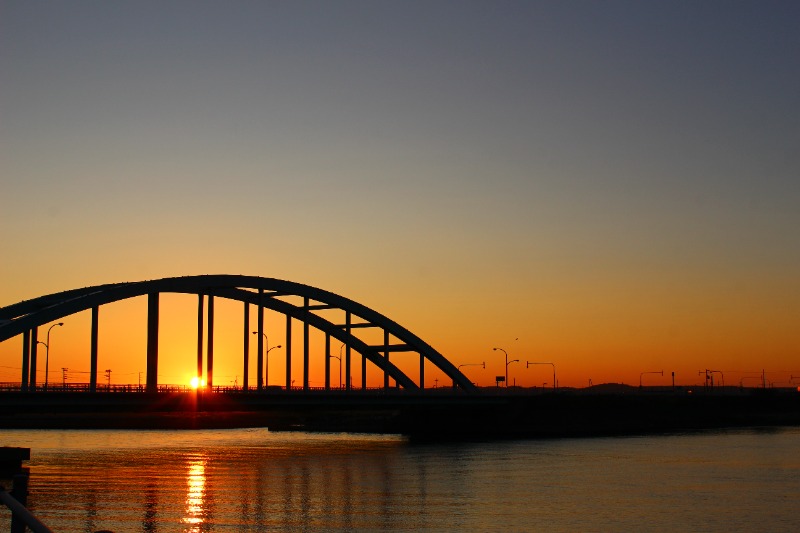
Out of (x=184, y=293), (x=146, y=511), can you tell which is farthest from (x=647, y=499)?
(x=184, y=293)

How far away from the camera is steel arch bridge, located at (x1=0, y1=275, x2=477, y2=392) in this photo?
64.2 meters

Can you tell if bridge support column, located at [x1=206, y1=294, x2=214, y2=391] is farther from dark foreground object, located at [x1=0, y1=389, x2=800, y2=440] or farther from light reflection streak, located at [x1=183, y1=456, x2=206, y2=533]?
light reflection streak, located at [x1=183, y1=456, x2=206, y2=533]

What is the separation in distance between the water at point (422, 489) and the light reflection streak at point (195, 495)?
0.07 meters

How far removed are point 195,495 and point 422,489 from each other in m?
9.97

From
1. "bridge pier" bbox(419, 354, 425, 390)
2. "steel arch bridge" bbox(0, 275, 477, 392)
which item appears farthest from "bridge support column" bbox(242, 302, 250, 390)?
"bridge pier" bbox(419, 354, 425, 390)

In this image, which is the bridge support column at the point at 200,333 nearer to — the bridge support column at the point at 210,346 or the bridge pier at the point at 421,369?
the bridge support column at the point at 210,346

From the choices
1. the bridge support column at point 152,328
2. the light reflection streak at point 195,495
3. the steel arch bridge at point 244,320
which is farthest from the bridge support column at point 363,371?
the light reflection streak at point 195,495

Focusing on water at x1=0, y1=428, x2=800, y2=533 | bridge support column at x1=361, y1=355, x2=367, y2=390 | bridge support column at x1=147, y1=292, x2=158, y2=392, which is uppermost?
bridge support column at x1=147, y1=292, x2=158, y2=392

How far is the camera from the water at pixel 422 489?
104ft

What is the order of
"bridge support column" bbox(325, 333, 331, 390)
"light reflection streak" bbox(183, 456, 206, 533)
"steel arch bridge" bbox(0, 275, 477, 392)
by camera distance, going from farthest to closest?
1. "bridge support column" bbox(325, 333, 331, 390)
2. "steel arch bridge" bbox(0, 275, 477, 392)
3. "light reflection streak" bbox(183, 456, 206, 533)

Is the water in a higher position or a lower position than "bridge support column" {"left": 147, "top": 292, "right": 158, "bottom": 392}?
lower

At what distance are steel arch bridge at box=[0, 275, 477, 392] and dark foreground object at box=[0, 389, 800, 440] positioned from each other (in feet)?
8.19

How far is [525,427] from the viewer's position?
97188 millimetres

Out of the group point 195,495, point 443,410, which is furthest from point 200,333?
point 195,495
